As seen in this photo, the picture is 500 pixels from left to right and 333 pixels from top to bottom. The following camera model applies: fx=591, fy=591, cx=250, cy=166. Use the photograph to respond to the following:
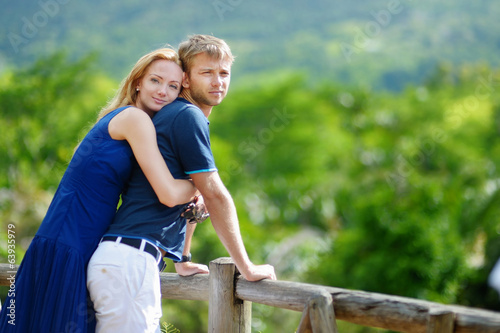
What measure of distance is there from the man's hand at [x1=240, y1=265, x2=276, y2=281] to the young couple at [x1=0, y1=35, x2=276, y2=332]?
0.44ft

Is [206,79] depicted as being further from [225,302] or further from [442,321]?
[442,321]

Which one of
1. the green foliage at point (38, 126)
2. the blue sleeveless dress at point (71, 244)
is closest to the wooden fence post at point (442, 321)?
the blue sleeveless dress at point (71, 244)

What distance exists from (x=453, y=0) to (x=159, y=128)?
167 meters

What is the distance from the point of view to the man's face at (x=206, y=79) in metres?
2.68

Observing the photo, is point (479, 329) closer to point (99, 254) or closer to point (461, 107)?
point (99, 254)

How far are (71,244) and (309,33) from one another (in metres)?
143

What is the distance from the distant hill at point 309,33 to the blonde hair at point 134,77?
95993 millimetres

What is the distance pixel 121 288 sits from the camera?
226 cm

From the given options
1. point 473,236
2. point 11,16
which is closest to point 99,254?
point 473,236

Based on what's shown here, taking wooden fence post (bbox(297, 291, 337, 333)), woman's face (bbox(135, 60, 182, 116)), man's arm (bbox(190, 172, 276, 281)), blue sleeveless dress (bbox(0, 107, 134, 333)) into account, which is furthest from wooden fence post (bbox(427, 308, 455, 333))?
woman's face (bbox(135, 60, 182, 116))

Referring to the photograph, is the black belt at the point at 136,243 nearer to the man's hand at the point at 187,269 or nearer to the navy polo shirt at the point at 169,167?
the navy polo shirt at the point at 169,167

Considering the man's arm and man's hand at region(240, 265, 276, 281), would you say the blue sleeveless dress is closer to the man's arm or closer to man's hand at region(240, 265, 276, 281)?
the man's arm

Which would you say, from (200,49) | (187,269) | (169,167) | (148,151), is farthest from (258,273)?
(200,49)

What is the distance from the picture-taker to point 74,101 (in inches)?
1219
